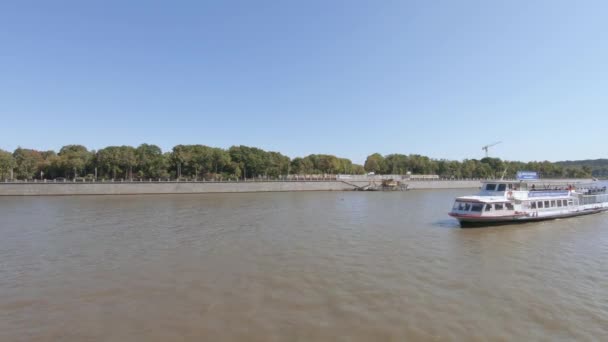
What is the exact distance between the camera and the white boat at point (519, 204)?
30188 millimetres

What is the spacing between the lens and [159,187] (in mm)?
81062

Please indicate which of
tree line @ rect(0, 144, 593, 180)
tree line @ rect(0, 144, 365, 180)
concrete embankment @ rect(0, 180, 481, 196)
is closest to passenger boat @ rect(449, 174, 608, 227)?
tree line @ rect(0, 144, 593, 180)

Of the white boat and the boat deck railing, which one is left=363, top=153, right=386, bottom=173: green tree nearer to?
the boat deck railing

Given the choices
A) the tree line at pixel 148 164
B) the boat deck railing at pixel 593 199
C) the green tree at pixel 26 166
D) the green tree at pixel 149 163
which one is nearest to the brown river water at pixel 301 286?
the boat deck railing at pixel 593 199

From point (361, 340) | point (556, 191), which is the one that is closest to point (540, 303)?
point (361, 340)

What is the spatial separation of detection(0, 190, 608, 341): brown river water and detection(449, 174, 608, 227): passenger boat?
3543 millimetres

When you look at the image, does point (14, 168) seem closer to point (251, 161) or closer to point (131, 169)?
point (131, 169)

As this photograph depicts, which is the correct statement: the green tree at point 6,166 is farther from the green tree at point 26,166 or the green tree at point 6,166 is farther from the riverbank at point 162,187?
the riverbank at point 162,187

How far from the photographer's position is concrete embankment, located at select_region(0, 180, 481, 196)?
7043 cm

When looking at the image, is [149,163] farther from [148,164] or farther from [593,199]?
[593,199]

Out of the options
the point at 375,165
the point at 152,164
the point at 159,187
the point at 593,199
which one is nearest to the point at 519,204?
the point at 593,199

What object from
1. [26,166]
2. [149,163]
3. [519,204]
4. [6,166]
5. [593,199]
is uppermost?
[149,163]

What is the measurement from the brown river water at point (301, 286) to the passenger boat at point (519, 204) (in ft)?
11.6

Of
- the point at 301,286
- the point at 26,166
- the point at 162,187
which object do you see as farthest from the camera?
the point at 26,166
